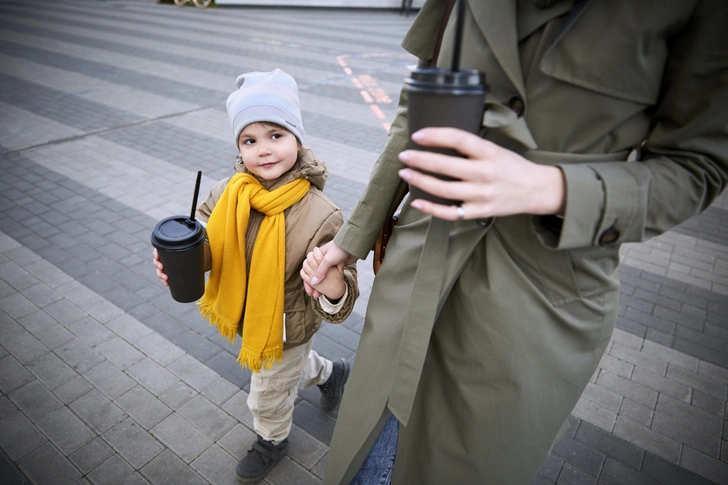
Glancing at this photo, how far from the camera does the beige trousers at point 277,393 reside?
2041mm

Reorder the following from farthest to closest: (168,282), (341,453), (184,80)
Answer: (184,80), (168,282), (341,453)

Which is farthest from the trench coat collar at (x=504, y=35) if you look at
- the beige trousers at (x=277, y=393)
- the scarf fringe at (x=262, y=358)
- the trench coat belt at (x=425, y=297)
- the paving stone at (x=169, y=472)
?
the paving stone at (x=169, y=472)

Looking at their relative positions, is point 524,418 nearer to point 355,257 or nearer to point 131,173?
point 355,257

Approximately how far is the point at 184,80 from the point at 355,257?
8.70 m

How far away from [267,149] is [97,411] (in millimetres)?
1868

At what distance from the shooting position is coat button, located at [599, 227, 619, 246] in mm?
834

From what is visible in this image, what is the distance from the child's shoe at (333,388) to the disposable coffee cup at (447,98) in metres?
2.05

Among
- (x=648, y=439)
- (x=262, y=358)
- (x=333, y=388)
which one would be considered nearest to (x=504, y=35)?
(x=262, y=358)

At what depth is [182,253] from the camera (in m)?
1.53

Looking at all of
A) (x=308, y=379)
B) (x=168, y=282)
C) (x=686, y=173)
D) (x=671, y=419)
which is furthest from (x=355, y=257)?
(x=671, y=419)

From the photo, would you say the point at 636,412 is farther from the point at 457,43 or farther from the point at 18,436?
the point at 18,436

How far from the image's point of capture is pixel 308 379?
239cm

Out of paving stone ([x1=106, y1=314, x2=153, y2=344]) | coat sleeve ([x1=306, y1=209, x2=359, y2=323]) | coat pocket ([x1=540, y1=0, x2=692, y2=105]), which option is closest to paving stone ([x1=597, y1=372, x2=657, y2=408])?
coat sleeve ([x1=306, y1=209, x2=359, y2=323])

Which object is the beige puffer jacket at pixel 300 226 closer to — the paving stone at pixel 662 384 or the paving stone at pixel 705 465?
the paving stone at pixel 705 465
